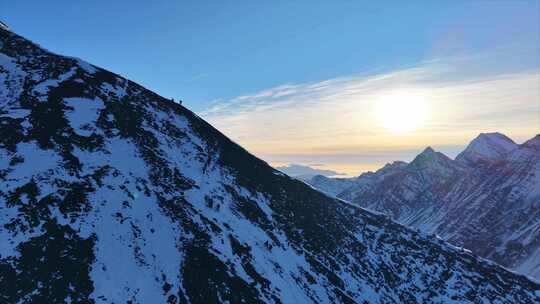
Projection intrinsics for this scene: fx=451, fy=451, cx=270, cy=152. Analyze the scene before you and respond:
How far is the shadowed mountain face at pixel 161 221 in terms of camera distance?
145 feet

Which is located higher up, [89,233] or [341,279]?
[89,233]

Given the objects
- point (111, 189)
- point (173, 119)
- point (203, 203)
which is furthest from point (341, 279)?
point (173, 119)

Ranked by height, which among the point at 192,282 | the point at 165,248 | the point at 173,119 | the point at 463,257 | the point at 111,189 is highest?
the point at 173,119

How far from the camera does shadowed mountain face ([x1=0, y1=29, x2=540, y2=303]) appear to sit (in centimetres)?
4434

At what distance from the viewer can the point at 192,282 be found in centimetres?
4912

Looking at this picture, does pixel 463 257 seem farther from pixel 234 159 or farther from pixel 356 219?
pixel 234 159

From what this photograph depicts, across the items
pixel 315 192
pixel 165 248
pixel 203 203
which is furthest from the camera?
pixel 315 192

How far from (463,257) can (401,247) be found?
1569 cm

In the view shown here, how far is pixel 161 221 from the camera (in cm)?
5622

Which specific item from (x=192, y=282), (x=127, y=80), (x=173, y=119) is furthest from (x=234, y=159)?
(x=192, y=282)

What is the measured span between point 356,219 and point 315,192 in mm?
10936

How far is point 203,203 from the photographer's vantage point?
66.8 m

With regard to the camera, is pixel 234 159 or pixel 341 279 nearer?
pixel 341 279

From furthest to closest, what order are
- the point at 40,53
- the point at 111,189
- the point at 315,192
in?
the point at 315,192, the point at 40,53, the point at 111,189
